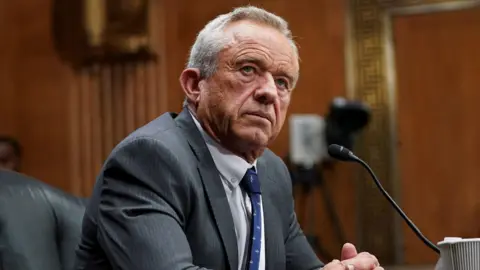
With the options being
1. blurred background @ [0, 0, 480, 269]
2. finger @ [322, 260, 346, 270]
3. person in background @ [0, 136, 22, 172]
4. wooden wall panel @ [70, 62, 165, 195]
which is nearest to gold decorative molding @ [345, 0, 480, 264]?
blurred background @ [0, 0, 480, 269]

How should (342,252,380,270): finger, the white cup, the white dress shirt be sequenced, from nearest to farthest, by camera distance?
the white cup, (342,252,380,270): finger, the white dress shirt

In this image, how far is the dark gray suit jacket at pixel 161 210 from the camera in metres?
1.43

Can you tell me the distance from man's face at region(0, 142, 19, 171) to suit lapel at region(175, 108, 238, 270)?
3.55m

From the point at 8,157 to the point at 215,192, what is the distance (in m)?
3.72

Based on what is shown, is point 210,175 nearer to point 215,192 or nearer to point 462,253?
point 215,192

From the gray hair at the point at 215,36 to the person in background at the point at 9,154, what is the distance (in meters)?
3.53

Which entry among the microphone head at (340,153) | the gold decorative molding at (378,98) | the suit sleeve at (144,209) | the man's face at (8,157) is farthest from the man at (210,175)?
the man's face at (8,157)

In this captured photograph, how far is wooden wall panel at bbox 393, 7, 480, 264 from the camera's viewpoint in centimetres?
490

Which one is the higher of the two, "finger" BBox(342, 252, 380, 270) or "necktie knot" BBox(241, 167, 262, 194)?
"necktie knot" BBox(241, 167, 262, 194)

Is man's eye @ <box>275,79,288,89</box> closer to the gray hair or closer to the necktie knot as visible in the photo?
the gray hair

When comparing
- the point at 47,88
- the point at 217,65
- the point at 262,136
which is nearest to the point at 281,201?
the point at 262,136

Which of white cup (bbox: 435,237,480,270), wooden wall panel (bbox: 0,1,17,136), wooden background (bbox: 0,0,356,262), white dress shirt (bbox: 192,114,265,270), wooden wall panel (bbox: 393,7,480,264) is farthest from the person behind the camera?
wooden wall panel (bbox: 0,1,17,136)

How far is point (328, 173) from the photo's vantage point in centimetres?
513

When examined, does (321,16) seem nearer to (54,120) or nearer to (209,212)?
(54,120)
